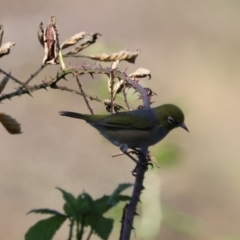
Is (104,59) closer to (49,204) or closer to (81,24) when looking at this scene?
(49,204)

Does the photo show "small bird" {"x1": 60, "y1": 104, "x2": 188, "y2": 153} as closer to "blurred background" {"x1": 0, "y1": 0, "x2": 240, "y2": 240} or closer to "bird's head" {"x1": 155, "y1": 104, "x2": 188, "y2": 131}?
"bird's head" {"x1": 155, "y1": 104, "x2": 188, "y2": 131}

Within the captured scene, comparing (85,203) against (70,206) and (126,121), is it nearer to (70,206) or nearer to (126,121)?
(70,206)

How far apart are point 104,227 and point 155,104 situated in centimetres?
749

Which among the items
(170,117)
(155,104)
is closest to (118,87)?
(170,117)

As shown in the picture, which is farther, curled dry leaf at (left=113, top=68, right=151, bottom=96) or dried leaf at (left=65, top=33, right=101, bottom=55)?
dried leaf at (left=65, top=33, right=101, bottom=55)

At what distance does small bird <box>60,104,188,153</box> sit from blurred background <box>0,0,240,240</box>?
1305 millimetres

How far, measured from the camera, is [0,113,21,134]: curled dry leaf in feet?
4.27

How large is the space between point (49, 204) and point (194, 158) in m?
2.29

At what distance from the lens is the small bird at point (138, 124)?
262 centimetres

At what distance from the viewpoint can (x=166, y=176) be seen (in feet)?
24.3

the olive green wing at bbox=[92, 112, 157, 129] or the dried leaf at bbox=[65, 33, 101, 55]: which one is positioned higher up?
the olive green wing at bbox=[92, 112, 157, 129]

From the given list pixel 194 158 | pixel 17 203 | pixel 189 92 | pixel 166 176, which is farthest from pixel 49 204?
pixel 189 92

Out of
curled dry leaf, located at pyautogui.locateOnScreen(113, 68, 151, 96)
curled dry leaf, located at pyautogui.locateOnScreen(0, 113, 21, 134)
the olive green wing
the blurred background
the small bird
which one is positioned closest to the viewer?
curled dry leaf, located at pyautogui.locateOnScreen(0, 113, 21, 134)

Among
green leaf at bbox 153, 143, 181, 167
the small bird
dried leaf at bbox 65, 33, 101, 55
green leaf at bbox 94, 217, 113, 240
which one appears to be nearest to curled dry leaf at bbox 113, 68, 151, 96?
dried leaf at bbox 65, 33, 101, 55
